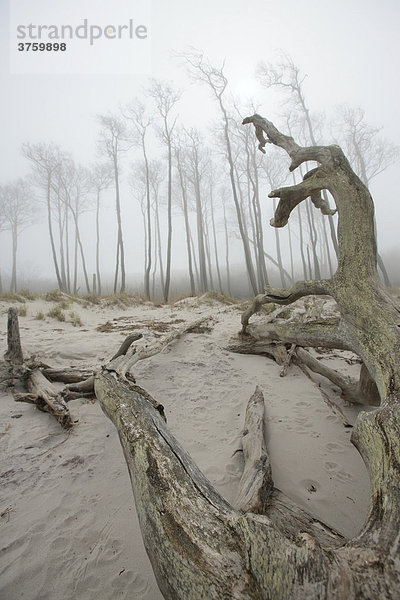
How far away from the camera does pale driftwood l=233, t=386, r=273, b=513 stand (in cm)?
144

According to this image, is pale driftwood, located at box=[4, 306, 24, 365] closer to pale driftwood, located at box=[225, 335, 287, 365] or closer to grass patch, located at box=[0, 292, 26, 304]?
pale driftwood, located at box=[225, 335, 287, 365]

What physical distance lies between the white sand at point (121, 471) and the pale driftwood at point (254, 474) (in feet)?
0.68

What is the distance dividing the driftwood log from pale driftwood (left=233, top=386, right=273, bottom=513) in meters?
0.01

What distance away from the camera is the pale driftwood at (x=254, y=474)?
144cm

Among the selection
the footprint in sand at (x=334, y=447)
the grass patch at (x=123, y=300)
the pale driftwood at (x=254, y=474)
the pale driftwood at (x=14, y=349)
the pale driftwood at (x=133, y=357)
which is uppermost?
the grass patch at (x=123, y=300)

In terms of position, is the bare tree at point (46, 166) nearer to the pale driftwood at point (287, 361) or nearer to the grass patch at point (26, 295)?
the grass patch at point (26, 295)

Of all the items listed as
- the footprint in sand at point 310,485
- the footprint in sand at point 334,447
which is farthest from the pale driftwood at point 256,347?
the footprint in sand at point 310,485

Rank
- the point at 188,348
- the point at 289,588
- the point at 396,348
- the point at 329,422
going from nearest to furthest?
the point at 289,588
the point at 396,348
the point at 329,422
the point at 188,348

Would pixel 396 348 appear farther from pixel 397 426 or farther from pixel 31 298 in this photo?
pixel 31 298

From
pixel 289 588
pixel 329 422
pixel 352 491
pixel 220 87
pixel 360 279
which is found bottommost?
pixel 352 491

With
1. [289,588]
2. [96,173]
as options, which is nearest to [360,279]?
[289,588]

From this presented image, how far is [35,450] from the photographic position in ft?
7.57

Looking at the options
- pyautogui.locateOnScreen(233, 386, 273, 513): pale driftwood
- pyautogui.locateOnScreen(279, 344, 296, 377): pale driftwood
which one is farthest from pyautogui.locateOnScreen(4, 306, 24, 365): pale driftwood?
pyautogui.locateOnScreen(279, 344, 296, 377): pale driftwood

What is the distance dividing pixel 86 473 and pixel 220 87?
648 inches
